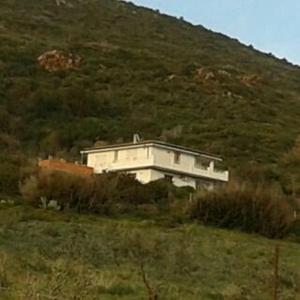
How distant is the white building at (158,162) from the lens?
51.6m

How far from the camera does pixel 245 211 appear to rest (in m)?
38.1

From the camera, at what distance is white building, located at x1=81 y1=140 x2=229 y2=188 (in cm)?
5159

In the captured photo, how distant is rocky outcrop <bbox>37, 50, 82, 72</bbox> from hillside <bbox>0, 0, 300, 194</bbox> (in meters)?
0.09

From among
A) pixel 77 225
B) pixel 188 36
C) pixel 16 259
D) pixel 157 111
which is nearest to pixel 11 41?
pixel 157 111

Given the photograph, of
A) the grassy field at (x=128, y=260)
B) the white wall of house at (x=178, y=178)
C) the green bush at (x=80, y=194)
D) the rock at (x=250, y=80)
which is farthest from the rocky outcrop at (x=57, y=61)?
the grassy field at (x=128, y=260)

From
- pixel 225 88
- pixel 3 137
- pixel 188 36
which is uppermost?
pixel 188 36

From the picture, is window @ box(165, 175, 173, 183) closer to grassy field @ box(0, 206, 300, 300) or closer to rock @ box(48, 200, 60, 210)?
rock @ box(48, 200, 60, 210)

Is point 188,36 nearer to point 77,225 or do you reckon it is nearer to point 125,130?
point 125,130

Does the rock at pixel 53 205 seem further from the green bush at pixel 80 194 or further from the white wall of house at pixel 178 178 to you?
the white wall of house at pixel 178 178

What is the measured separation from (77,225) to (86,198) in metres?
8.56

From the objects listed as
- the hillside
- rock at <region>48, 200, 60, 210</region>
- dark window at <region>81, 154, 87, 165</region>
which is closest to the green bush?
rock at <region>48, 200, 60, 210</region>

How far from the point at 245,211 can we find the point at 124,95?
33.4 metres

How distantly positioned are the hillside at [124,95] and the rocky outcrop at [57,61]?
9 cm

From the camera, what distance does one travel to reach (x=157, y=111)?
6769 cm
